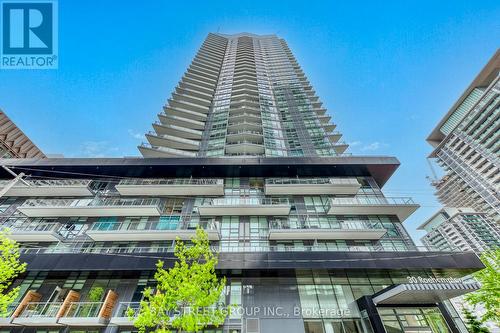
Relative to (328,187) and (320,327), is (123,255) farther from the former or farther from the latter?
(328,187)

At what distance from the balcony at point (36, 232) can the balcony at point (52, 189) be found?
336cm

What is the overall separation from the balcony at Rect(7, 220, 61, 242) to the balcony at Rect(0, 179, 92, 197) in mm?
3363

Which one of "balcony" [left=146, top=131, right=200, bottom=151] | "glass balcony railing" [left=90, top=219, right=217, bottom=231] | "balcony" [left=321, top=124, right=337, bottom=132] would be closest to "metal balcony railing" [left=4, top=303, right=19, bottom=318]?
"glass balcony railing" [left=90, top=219, right=217, bottom=231]

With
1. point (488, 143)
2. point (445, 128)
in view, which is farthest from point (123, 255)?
point (445, 128)

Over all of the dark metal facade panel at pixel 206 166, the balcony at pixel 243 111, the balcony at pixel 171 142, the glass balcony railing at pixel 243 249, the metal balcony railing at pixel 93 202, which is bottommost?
the glass balcony railing at pixel 243 249

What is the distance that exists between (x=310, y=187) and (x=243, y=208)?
23.0 ft

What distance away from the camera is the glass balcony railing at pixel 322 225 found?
63.5ft

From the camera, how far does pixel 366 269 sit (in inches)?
634

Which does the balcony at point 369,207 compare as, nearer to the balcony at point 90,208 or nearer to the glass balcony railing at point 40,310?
the balcony at point 90,208

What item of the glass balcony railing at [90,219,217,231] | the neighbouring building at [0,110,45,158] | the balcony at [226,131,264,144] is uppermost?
the neighbouring building at [0,110,45,158]

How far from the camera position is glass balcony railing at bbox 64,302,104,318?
13.9 metres

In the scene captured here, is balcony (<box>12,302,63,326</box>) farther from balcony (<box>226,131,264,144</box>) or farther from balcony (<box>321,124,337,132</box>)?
balcony (<box>321,124,337,132</box>)

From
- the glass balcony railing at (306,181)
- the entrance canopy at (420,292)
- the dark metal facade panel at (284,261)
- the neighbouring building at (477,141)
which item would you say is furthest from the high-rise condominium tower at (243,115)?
the neighbouring building at (477,141)

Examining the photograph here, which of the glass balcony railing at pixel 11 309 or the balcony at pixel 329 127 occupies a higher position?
the balcony at pixel 329 127
